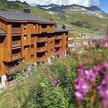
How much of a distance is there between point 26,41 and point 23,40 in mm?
1822

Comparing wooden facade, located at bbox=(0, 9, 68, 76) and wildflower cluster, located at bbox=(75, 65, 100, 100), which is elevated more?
wildflower cluster, located at bbox=(75, 65, 100, 100)

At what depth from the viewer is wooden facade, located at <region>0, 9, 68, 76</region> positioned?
182 feet

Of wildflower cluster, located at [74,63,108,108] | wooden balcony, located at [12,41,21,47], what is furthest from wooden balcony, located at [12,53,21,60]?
wildflower cluster, located at [74,63,108,108]

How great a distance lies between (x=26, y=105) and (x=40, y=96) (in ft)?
2.20

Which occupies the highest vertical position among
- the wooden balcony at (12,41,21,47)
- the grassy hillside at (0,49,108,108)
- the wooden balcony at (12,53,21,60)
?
the grassy hillside at (0,49,108,108)

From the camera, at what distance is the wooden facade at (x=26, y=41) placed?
5544 cm

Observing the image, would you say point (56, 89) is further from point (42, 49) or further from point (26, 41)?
point (42, 49)

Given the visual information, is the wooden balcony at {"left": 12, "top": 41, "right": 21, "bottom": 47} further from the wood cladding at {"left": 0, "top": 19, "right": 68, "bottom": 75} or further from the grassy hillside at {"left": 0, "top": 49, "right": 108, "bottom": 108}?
the grassy hillside at {"left": 0, "top": 49, "right": 108, "bottom": 108}

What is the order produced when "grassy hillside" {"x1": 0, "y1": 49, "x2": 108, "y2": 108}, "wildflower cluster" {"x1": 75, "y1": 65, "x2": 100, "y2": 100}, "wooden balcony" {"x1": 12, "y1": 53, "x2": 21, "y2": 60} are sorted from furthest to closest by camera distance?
"wooden balcony" {"x1": 12, "y1": 53, "x2": 21, "y2": 60} → "grassy hillside" {"x1": 0, "y1": 49, "x2": 108, "y2": 108} → "wildflower cluster" {"x1": 75, "y1": 65, "x2": 100, "y2": 100}

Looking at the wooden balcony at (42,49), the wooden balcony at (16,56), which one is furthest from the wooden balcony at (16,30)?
the wooden balcony at (42,49)

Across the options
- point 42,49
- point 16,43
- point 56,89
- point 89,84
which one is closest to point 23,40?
point 16,43

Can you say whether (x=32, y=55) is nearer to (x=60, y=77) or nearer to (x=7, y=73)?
(x=7, y=73)

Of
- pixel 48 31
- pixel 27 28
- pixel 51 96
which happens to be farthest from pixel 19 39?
pixel 51 96

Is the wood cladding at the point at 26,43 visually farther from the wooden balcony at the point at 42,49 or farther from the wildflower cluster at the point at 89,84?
the wildflower cluster at the point at 89,84
